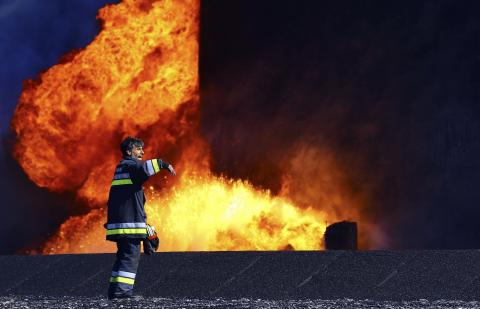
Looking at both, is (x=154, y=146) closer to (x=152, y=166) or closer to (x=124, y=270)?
(x=124, y=270)

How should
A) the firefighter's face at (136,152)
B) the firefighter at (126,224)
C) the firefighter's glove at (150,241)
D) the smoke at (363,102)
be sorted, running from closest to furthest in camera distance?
the firefighter at (126,224)
the firefighter's glove at (150,241)
the firefighter's face at (136,152)
the smoke at (363,102)

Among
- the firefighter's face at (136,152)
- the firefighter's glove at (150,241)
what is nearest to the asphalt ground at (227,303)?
the firefighter's glove at (150,241)

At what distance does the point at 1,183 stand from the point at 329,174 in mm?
6408

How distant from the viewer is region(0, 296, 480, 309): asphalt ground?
26.9ft

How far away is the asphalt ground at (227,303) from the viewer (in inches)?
323

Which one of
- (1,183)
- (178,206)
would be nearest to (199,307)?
(178,206)

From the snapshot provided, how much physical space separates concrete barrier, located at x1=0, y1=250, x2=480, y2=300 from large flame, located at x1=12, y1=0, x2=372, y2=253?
5130 mm

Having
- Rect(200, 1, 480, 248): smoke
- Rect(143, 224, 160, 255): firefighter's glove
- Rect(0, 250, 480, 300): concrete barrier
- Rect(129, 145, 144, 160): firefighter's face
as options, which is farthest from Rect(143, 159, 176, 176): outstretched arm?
Rect(200, 1, 480, 248): smoke

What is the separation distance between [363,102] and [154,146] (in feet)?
13.1

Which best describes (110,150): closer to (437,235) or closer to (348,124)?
(348,124)

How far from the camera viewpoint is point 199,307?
809 cm

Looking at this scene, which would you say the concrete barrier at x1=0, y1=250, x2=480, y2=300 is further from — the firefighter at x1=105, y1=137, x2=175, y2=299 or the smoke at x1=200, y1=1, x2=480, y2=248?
the smoke at x1=200, y1=1, x2=480, y2=248

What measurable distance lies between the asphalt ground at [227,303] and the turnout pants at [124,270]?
0.12 m

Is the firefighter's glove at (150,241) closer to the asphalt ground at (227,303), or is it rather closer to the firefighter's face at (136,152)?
the asphalt ground at (227,303)
